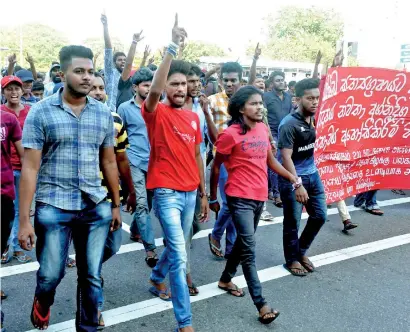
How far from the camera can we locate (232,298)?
12.8 ft

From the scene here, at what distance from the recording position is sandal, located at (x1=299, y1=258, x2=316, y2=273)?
4598 mm

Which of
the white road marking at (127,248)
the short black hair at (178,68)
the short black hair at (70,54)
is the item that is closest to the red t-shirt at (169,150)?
the short black hair at (178,68)

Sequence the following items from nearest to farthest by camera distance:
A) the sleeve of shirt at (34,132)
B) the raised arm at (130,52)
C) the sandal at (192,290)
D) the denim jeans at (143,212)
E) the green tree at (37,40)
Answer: the sleeve of shirt at (34,132), the sandal at (192,290), the denim jeans at (143,212), the raised arm at (130,52), the green tree at (37,40)

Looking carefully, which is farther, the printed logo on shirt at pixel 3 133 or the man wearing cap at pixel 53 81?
the man wearing cap at pixel 53 81

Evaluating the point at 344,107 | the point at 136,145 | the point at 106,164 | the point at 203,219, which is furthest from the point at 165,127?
the point at 344,107

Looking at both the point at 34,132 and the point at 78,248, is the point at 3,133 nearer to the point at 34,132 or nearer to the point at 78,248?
the point at 34,132

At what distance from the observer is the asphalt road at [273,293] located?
3.50 meters

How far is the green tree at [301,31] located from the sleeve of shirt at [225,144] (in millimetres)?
52753

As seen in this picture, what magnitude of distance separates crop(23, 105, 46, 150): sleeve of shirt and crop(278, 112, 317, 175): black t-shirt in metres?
2.32

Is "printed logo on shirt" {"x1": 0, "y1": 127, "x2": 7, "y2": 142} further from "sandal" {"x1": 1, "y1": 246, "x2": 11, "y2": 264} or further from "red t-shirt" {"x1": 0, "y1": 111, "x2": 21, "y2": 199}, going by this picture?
"sandal" {"x1": 1, "y1": 246, "x2": 11, "y2": 264}

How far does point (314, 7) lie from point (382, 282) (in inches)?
2296

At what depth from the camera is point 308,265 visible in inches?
182

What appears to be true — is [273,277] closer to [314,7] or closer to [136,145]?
[136,145]

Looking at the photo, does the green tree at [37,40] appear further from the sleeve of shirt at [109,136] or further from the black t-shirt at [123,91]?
the sleeve of shirt at [109,136]
